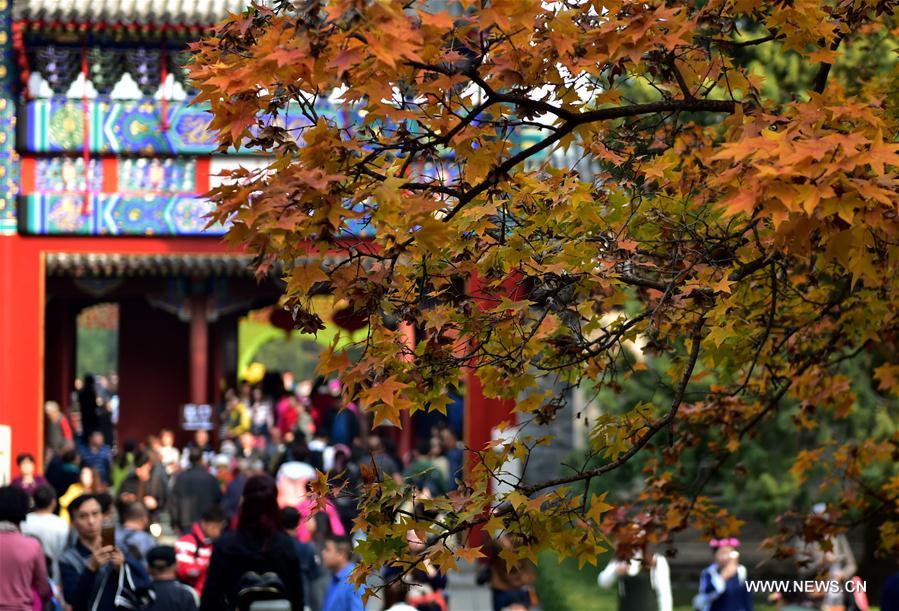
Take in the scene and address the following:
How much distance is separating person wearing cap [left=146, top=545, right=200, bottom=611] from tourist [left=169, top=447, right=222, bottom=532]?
378 inches

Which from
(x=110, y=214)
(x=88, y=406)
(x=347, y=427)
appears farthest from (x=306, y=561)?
(x=88, y=406)

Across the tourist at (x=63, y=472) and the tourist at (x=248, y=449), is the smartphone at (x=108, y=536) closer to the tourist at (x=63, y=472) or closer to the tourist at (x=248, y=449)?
the tourist at (x=63, y=472)

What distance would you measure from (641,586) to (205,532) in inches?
131

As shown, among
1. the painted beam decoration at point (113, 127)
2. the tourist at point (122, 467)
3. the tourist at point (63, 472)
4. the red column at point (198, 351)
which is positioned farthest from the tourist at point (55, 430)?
the painted beam decoration at point (113, 127)

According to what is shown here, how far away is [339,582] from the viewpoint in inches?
356

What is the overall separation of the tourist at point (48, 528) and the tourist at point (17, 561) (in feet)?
9.01

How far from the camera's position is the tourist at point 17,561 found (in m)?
8.85

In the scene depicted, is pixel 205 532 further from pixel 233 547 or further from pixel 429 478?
pixel 429 478

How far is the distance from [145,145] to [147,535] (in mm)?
13123

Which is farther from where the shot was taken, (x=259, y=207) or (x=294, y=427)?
(x=294, y=427)

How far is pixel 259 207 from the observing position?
16.5 ft

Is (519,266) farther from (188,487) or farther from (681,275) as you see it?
(188,487)

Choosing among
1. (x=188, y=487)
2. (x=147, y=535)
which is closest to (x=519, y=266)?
(x=147, y=535)

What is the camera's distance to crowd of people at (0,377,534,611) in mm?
7766
